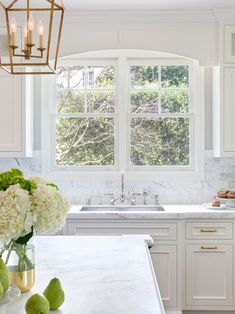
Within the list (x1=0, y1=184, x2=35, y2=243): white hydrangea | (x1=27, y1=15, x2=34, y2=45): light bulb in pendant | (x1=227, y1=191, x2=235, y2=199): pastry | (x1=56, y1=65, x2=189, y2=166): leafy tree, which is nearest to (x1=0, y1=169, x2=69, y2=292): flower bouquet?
(x1=0, y1=184, x2=35, y2=243): white hydrangea

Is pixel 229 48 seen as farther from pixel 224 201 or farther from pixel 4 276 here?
pixel 4 276

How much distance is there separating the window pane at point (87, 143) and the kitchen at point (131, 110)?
0.01 m

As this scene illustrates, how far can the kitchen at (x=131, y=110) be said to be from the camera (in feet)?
13.2

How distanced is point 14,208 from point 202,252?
264 centimetres

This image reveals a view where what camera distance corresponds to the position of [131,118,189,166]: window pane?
4.47 metres

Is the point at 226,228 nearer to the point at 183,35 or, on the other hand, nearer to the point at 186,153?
the point at 186,153

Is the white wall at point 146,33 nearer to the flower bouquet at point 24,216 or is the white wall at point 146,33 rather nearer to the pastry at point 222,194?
the pastry at point 222,194

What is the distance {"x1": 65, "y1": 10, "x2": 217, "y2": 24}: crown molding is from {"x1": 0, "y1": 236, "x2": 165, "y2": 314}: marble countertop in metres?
2.39

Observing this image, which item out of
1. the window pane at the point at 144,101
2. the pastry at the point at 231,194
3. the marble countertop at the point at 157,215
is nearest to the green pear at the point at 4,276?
the marble countertop at the point at 157,215

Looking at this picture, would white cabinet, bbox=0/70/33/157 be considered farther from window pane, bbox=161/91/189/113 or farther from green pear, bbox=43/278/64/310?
green pear, bbox=43/278/64/310

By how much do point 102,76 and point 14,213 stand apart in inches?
131

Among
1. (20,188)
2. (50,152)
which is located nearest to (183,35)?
(50,152)

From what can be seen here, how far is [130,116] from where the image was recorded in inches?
175

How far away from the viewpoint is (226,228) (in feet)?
12.1
